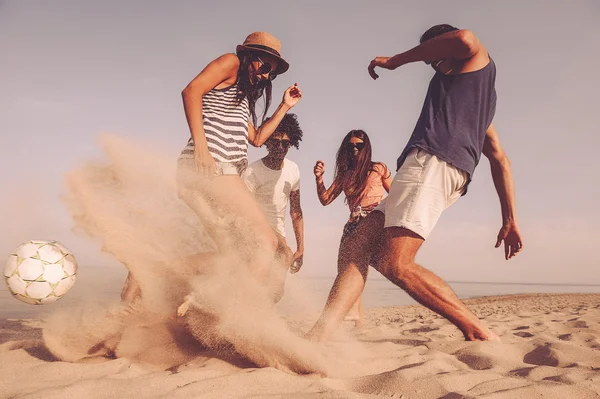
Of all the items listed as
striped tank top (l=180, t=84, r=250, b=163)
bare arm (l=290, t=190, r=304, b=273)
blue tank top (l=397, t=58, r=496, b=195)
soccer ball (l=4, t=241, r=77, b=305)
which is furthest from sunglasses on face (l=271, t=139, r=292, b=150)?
soccer ball (l=4, t=241, r=77, b=305)

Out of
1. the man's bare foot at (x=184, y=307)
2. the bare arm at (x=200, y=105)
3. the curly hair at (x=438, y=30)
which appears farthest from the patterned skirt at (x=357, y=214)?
the man's bare foot at (x=184, y=307)

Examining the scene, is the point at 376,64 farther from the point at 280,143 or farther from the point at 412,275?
the point at 280,143

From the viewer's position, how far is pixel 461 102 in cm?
267

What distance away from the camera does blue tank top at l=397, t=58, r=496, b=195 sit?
8.61 ft

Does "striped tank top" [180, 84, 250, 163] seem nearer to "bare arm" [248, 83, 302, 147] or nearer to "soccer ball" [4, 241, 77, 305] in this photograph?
"bare arm" [248, 83, 302, 147]

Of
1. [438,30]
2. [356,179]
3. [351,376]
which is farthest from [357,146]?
[351,376]

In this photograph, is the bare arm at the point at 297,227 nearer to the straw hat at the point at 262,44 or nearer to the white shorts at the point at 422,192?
the straw hat at the point at 262,44

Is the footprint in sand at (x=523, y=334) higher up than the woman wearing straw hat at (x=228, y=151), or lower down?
lower down

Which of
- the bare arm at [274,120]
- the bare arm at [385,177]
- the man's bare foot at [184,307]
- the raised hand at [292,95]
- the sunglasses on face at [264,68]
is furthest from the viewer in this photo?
the bare arm at [385,177]

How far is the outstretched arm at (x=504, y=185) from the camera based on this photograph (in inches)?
122

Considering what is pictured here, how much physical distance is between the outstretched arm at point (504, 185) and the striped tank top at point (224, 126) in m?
1.80

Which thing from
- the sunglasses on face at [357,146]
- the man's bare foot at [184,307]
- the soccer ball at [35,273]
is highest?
the sunglasses on face at [357,146]

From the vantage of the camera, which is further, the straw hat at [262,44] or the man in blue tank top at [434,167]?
the straw hat at [262,44]

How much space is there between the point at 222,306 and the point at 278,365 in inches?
17.0
